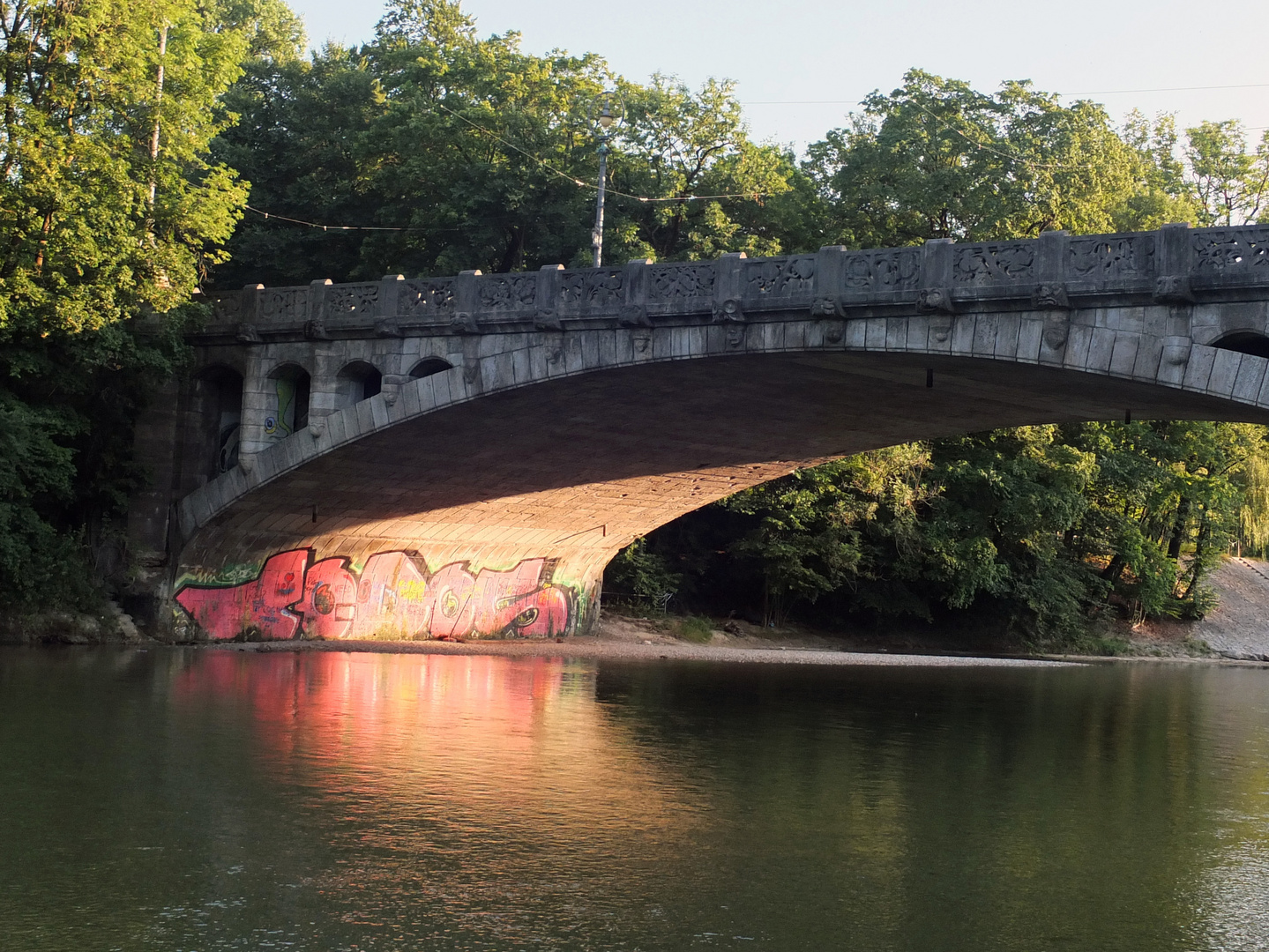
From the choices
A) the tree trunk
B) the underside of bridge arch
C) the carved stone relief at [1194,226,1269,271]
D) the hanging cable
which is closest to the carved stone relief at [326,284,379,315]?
the underside of bridge arch

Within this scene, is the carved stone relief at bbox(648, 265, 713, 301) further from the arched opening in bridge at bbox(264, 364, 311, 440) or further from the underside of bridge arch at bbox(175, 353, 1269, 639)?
the arched opening in bridge at bbox(264, 364, 311, 440)

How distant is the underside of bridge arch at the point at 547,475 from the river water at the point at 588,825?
6017 millimetres

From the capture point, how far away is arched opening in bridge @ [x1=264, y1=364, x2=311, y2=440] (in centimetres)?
3012

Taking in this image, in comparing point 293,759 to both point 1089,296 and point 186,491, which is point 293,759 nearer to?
point 1089,296

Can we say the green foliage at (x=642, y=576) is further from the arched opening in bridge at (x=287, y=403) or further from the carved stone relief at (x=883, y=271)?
the carved stone relief at (x=883, y=271)

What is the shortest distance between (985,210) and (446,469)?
19584 millimetres

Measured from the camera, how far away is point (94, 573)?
101 feet

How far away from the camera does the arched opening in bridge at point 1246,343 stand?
18.9 m

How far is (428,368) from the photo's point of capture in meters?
28.2

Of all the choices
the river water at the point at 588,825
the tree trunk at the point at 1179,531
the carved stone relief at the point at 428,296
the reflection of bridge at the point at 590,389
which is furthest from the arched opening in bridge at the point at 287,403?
the tree trunk at the point at 1179,531

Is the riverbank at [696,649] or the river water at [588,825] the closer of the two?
the river water at [588,825]

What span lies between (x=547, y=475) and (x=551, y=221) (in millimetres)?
9946

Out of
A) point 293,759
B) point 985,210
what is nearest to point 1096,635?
point 985,210

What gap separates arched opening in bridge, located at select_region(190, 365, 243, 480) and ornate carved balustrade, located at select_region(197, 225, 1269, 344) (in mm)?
1350
